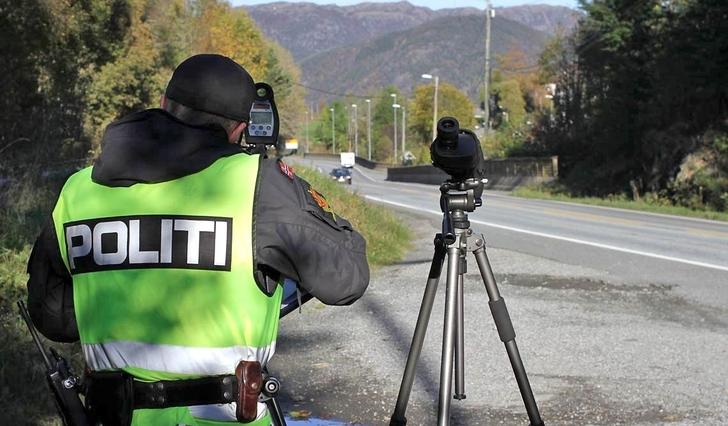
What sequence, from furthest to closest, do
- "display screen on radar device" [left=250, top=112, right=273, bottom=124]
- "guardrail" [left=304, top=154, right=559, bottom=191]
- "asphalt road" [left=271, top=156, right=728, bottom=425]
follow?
"guardrail" [left=304, top=154, right=559, bottom=191] → "asphalt road" [left=271, top=156, right=728, bottom=425] → "display screen on radar device" [left=250, top=112, right=273, bottom=124]

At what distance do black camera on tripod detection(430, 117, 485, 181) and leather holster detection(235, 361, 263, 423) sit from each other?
1.71 metres

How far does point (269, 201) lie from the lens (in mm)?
2135

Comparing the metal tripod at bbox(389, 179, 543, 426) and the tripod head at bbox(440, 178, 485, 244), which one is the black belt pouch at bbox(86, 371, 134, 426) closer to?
the metal tripod at bbox(389, 179, 543, 426)

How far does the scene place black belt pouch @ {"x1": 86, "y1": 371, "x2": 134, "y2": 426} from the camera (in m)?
2.19

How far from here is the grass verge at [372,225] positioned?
11484mm

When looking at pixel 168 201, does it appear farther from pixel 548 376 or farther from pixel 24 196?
pixel 24 196

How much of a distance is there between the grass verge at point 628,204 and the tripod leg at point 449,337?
2061cm

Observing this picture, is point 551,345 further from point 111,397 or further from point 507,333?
point 111,397

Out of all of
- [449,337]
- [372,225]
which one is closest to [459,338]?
[449,337]

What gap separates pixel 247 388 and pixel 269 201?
44 centimetres

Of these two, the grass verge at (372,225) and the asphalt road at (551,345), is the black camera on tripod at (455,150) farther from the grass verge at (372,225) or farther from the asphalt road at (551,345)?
the grass verge at (372,225)

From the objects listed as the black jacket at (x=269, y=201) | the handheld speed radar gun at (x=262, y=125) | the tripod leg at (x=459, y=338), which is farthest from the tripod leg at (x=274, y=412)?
the tripod leg at (x=459, y=338)

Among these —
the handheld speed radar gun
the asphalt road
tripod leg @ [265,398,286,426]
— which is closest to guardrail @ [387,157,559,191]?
the asphalt road

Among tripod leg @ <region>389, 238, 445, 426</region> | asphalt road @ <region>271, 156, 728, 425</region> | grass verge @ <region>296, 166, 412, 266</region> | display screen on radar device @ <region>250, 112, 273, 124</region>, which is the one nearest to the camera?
display screen on radar device @ <region>250, 112, 273, 124</region>
